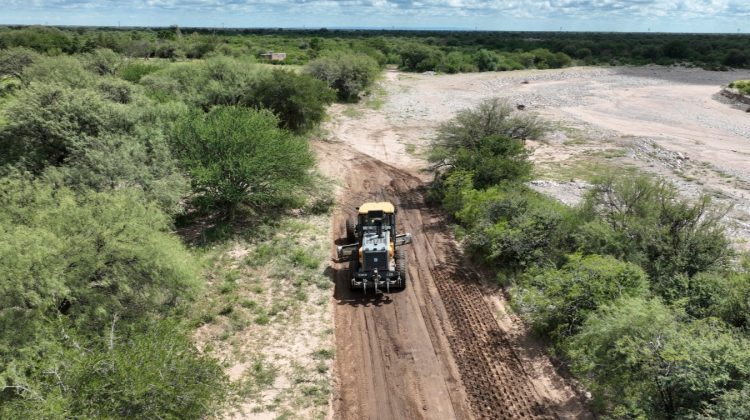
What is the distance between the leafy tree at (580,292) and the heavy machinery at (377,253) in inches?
182

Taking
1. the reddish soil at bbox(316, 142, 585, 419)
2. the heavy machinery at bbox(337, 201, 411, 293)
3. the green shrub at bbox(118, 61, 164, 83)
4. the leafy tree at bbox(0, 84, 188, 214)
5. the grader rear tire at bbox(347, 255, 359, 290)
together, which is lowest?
the reddish soil at bbox(316, 142, 585, 419)

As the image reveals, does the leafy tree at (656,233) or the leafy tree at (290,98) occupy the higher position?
the leafy tree at (290,98)

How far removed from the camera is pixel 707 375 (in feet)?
32.7

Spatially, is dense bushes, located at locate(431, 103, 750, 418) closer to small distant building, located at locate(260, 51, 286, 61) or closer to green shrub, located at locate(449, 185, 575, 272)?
green shrub, located at locate(449, 185, 575, 272)

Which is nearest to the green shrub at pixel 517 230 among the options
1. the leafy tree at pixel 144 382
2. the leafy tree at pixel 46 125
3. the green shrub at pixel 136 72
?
the leafy tree at pixel 144 382

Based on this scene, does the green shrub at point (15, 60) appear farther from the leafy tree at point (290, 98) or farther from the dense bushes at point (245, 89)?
the leafy tree at point (290, 98)

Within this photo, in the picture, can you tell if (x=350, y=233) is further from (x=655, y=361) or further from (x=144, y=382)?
(x=655, y=361)

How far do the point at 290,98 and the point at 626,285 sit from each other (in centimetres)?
Answer: 2793

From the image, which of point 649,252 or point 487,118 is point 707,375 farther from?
point 487,118

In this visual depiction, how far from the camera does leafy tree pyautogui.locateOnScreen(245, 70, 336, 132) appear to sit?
119 feet

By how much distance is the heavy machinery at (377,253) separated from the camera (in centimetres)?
1664

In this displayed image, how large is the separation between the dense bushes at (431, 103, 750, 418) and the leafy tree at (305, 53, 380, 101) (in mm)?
32996

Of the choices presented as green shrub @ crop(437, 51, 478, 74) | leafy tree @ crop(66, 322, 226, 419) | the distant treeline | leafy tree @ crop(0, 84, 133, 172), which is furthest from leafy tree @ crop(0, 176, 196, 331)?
green shrub @ crop(437, 51, 478, 74)

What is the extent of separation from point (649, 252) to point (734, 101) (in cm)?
5608
